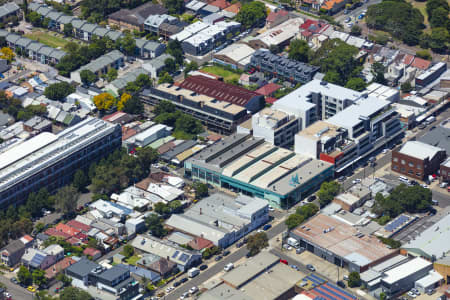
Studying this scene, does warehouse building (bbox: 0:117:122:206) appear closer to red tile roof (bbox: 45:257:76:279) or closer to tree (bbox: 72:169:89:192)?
tree (bbox: 72:169:89:192)

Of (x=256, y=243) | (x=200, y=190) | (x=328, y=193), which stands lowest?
(x=200, y=190)

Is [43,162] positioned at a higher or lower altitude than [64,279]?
higher

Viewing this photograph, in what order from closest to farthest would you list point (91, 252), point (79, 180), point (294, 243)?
point (91, 252)
point (294, 243)
point (79, 180)

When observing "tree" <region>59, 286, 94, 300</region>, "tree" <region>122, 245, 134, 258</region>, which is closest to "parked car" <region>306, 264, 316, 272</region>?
"tree" <region>122, 245, 134, 258</region>

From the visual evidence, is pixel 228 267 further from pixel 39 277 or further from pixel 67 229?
pixel 39 277

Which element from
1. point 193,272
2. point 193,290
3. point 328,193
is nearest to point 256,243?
Answer: point 193,272

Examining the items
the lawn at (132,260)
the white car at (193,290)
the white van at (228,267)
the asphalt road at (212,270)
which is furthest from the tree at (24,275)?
the white van at (228,267)

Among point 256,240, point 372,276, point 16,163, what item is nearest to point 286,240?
point 256,240

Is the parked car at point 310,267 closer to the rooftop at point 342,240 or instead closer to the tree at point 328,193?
the rooftop at point 342,240
